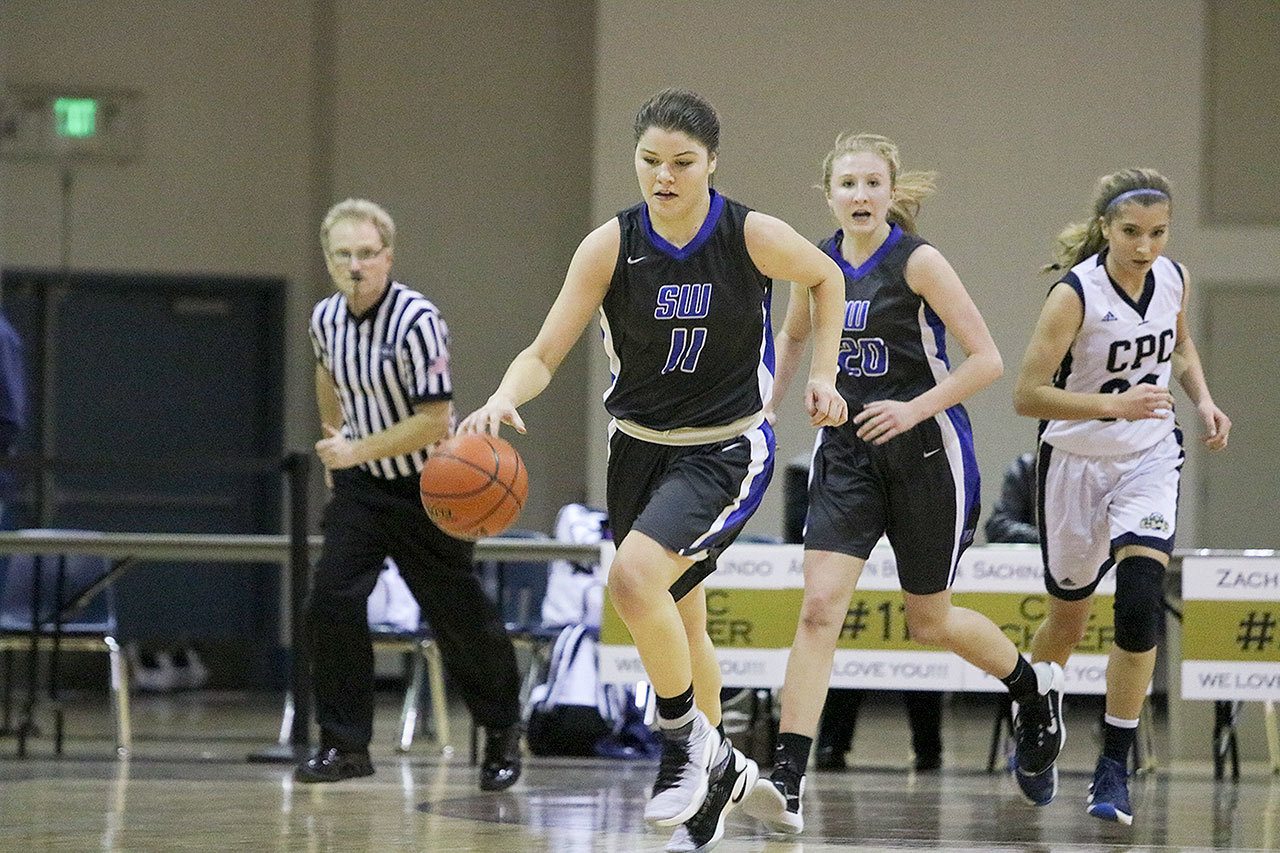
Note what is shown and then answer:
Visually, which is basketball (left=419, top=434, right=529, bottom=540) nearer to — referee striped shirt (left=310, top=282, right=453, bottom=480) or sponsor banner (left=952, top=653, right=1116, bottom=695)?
referee striped shirt (left=310, top=282, right=453, bottom=480)

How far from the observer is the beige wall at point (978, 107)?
11.3 meters

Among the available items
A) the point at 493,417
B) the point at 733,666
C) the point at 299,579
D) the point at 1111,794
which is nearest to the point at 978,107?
the point at 733,666

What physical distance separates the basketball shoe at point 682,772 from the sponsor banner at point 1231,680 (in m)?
3.18

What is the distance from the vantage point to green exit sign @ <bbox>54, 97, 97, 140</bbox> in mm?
12219

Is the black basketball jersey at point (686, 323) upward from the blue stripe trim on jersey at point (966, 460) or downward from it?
upward

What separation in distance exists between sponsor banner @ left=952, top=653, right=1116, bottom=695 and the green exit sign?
24.8 feet

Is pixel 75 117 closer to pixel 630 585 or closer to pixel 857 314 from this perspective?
pixel 857 314

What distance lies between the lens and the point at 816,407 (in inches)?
170

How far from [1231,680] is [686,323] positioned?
11.3 feet

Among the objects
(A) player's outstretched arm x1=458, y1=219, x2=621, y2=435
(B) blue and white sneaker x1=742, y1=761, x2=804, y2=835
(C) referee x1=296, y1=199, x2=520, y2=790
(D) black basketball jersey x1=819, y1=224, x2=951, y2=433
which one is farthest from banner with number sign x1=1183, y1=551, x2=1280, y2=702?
(A) player's outstretched arm x1=458, y1=219, x2=621, y2=435

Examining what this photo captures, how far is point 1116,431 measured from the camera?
5.31 meters

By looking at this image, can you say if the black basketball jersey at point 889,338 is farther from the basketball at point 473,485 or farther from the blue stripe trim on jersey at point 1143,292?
the basketball at point 473,485

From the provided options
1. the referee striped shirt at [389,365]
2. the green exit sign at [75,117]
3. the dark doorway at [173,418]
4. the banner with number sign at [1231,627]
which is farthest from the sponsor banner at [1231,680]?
the green exit sign at [75,117]

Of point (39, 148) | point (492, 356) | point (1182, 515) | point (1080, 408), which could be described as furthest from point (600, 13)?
point (1080, 408)
